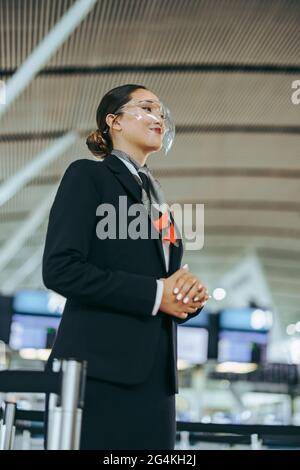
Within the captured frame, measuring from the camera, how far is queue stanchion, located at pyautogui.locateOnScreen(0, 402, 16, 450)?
87.1 inches

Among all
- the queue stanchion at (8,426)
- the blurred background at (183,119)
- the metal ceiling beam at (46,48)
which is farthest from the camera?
the metal ceiling beam at (46,48)

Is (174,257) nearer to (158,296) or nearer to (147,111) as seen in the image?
(158,296)

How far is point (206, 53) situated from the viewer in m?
13.2

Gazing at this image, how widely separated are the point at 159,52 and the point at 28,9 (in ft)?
8.88

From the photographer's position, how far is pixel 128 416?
1.60 m

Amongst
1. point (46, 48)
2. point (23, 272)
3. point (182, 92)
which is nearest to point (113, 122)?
point (46, 48)

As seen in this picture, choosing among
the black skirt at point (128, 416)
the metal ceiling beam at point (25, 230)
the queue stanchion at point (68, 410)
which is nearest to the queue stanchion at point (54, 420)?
the queue stanchion at point (68, 410)

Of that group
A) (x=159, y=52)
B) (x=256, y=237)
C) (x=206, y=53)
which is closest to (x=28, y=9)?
(x=159, y=52)

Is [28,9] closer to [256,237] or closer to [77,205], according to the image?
[77,205]

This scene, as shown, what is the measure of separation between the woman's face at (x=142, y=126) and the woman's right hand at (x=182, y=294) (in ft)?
1.52

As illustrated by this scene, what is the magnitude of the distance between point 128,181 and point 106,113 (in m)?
0.33

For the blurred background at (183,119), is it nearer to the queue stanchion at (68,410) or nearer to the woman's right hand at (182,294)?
the woman's right hand at (182,294)

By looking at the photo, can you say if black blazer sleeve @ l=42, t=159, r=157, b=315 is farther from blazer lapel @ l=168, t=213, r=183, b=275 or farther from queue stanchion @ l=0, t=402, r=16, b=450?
queue stanchion @ l=0, t=402, r=16, b=450

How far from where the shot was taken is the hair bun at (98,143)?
6.91 ft
